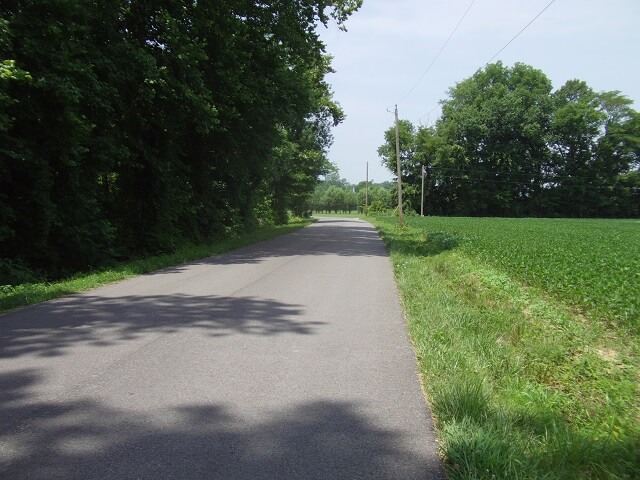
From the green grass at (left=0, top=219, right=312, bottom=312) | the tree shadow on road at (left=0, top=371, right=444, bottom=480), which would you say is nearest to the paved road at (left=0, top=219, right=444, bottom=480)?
the tree shadow on road at (left=0, top=371, right=444, bottom=480)

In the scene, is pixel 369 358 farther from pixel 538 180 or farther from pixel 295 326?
pixel 538 180

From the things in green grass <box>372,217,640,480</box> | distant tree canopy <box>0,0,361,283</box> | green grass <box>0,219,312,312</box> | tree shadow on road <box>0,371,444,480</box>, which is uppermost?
distant tree canopy <box>0,0,361,283</box>

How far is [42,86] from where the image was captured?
969 centimetres

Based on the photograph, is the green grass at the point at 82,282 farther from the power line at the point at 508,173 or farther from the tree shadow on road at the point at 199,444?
the power line at the point at 508,173

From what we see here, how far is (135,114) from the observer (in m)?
14.2

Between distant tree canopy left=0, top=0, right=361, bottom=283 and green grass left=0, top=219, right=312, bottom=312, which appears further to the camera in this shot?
distant tree canopy left=0, top=0, right=361, bottom=283

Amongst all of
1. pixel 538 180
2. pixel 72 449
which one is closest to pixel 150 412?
pixel 72 449

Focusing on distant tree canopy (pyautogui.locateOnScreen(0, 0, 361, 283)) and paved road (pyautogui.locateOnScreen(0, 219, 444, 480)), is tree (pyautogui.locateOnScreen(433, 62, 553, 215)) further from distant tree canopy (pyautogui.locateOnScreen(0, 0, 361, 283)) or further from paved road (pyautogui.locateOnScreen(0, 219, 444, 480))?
paved road (pyautogui.locateOnScreen(0, 219, 444, 480))

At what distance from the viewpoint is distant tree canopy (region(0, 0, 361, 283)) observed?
10180mm

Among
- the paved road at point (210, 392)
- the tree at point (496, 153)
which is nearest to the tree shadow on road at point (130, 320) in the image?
the paved road at point (210, 392)

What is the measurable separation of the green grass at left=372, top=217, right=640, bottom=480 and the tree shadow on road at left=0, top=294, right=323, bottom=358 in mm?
2210

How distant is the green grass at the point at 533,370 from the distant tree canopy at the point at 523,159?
57209mm

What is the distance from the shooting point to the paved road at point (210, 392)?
2.83 meters

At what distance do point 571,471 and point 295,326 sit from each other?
3.99 meters
